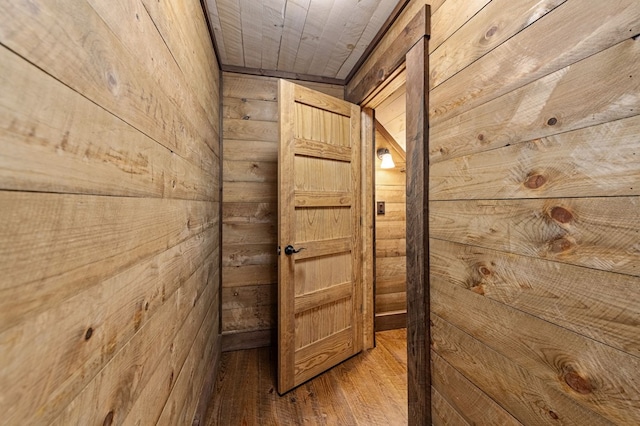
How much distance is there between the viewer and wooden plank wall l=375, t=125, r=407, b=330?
2584 mm

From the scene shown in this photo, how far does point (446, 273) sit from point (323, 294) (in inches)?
38.6

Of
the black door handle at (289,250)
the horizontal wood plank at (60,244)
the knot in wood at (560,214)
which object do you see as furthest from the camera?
the black door handle at (289,250)

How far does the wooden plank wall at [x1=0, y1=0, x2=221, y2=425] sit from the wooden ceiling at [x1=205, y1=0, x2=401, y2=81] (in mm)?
697

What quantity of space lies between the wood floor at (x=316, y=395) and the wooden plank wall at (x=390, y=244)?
0.51 metres

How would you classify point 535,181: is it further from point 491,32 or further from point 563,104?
point 491,32

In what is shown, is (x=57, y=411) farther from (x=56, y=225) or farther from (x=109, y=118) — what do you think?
(x=109, y=118)

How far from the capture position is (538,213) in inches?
30.9

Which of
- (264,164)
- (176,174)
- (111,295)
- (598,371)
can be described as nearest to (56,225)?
(111,295)

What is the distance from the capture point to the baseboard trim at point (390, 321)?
101 inches

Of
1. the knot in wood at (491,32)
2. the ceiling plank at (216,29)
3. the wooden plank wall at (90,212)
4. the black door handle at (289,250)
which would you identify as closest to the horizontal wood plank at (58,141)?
the wooden plank wall at (90,212)

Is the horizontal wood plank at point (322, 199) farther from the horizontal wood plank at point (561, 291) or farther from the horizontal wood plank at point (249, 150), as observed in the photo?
the horizontal wood plank at point (561, 291)

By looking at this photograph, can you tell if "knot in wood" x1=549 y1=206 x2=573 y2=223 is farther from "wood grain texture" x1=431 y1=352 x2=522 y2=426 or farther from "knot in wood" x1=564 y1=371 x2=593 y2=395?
"wood grain texture" x1=431 y1=352 x2=522 y2=426

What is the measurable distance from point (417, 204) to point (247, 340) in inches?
69.9

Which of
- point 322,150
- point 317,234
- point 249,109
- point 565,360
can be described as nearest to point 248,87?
point 249,109
